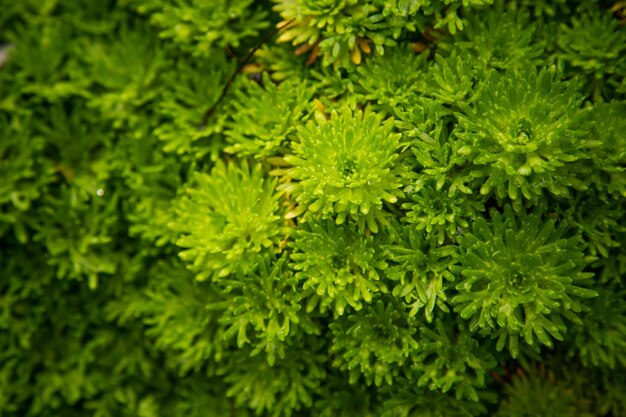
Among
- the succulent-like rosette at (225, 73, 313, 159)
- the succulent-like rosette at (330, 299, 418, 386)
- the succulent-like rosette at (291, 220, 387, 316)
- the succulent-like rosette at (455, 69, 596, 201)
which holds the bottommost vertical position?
the succulent-like rosette at (330, 299, 418, 386)

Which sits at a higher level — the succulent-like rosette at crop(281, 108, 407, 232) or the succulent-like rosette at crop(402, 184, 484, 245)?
the succulent-like rosette at crop(281, 108, 407, 232)

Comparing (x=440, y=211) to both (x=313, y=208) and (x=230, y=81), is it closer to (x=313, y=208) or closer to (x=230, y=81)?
(x=313, y=208)

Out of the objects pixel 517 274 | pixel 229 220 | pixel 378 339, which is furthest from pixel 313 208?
pixel 517 274

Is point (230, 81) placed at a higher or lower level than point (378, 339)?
higher

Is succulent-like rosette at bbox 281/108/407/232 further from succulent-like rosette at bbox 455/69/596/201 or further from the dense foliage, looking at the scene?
succulent-like rosette at bbox 455/69/596/201

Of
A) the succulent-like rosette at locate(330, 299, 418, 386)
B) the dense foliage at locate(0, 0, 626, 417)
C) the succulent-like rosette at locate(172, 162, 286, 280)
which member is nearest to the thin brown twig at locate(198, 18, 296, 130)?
the dense foliage at locate(0, 0, 626, 417)

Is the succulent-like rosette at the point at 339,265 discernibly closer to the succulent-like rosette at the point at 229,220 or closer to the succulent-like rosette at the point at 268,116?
the succulent-like rosette at the point at 229,220

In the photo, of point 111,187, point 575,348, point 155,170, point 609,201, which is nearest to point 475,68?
point 609,201
